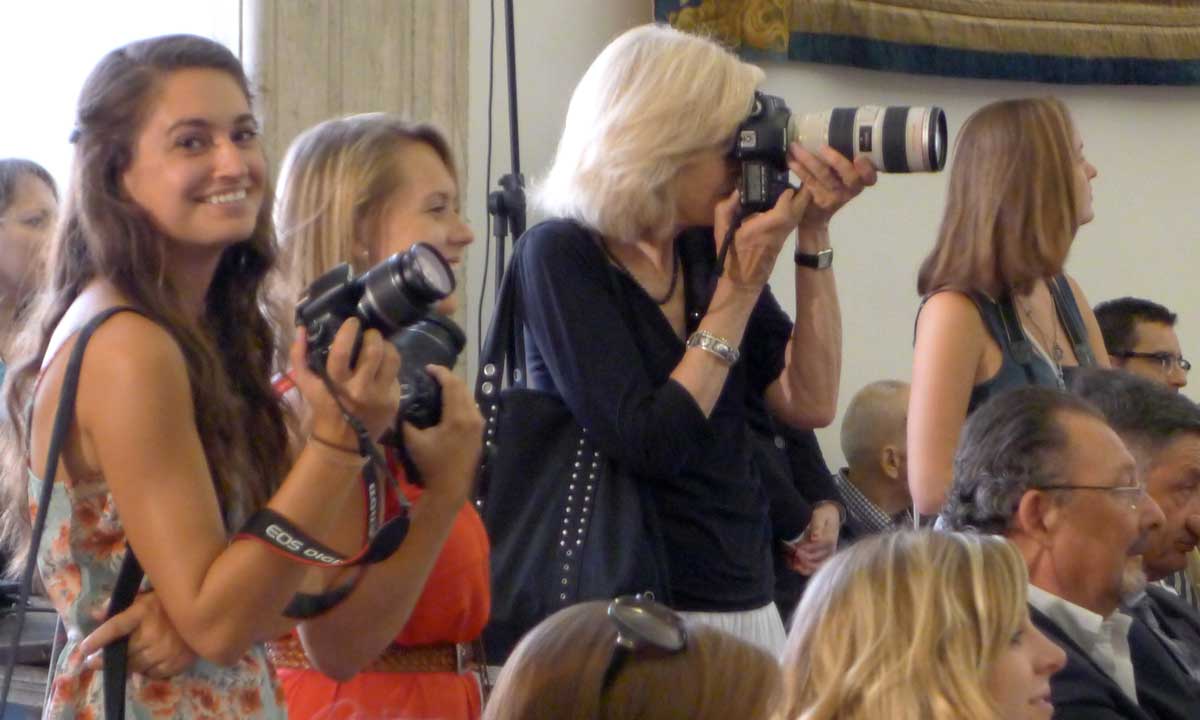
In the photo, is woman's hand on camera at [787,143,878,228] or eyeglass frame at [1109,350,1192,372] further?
eyeglass frame at [1109,350,1192,372]

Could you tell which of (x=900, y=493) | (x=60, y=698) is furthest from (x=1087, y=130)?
(x=60, y=698)

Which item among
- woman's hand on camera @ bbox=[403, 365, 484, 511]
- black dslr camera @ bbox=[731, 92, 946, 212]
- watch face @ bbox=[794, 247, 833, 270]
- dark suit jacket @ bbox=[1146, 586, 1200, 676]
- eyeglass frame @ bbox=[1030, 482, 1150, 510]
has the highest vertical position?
black dslr camera @ bbox=[731, 92, 946, 212]

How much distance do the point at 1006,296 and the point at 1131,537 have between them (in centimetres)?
54

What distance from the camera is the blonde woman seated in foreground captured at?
1.40 meters

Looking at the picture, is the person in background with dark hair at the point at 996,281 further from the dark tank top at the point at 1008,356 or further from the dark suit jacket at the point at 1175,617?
the dark suit jacket at the point at 1175,617

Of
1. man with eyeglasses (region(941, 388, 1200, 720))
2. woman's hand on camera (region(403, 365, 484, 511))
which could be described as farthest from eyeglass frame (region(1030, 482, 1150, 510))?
woman's hand on camera (region(403, 365, 484, 511))

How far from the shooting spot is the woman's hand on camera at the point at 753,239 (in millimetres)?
2104

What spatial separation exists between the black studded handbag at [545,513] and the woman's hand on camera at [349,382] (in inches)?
24.8

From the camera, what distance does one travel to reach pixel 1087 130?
4254 millimetres

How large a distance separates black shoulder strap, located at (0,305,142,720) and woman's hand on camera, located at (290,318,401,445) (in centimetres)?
Result: 16

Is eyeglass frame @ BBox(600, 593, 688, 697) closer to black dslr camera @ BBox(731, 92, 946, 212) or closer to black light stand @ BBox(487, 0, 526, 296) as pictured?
black dslr camera @ BBox(731, 92, 946, 212)

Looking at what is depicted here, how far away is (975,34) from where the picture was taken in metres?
3.98

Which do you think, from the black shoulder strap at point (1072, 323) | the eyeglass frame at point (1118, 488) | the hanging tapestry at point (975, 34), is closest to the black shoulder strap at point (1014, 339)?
the black shoulder strap at point (1072, 323)

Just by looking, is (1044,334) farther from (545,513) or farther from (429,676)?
(429,676)
